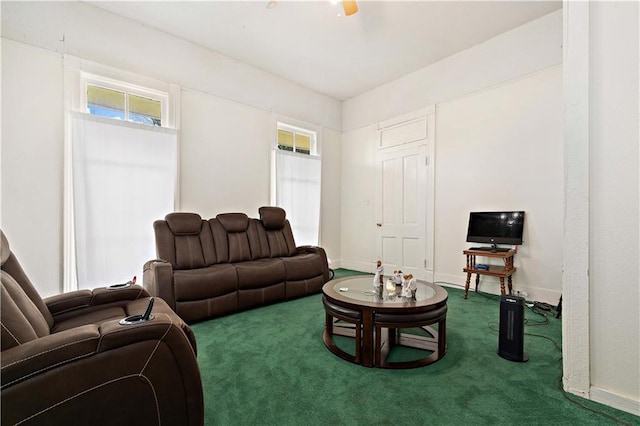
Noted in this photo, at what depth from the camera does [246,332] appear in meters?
2.69

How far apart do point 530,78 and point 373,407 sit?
408 cm

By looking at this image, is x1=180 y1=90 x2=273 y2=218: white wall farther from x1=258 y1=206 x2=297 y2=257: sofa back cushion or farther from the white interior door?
the white interior door

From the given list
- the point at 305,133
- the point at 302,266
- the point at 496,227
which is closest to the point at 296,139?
the point at 305,133

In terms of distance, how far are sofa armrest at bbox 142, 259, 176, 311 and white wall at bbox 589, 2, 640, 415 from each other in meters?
3.23

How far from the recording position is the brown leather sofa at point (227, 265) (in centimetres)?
294

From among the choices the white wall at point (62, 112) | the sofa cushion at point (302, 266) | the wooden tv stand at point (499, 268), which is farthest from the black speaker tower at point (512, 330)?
the white wall at point (62, 112)

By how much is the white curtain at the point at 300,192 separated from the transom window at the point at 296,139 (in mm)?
223

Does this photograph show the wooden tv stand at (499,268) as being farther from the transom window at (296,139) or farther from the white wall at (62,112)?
the transom window at (296,139)

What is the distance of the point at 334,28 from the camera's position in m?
3.68

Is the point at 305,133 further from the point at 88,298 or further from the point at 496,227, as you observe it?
the point at 88,298

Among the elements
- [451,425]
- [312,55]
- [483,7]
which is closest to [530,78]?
[483,7]

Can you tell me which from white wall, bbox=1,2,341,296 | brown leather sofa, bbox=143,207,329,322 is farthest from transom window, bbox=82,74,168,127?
brown leather sofa, bbox=143,207,329,322

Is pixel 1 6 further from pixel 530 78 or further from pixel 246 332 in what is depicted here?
pixel 530 78

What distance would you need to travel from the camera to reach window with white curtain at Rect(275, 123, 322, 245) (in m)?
4.98
